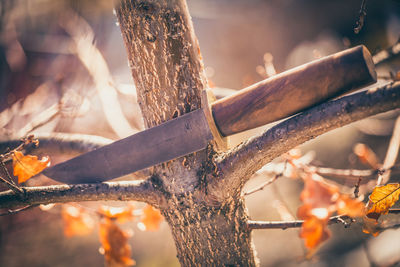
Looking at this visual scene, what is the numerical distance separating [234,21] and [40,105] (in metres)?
2.97

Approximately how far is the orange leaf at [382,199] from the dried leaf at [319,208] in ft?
0.20

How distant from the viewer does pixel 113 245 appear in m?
1.42

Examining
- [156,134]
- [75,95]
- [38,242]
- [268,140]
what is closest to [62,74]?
[75,95]

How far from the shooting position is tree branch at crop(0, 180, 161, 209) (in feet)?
2.50

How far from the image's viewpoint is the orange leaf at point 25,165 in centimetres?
84

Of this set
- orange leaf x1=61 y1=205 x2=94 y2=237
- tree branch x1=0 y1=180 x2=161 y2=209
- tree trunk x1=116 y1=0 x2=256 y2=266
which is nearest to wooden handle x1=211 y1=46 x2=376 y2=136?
tree trunk x1=116 y1=0 x2=256 y2=266

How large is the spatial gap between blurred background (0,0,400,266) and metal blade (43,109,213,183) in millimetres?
778

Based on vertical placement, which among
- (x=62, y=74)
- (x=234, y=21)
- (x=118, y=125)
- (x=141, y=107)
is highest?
(x=234, y=21)

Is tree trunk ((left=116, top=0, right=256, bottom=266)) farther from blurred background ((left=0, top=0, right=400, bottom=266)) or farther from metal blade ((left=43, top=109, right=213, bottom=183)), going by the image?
blurred background ((left=0, top=0, right=400, bottom=266))

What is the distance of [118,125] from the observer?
1638 millimetres

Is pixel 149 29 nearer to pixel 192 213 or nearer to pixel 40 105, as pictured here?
pixel 192 213

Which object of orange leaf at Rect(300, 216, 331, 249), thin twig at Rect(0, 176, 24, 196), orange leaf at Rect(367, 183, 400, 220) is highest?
thin twig at Rect(0, 176, 24, 196)

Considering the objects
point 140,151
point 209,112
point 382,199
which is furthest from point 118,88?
point 382,199

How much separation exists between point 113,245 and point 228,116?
1.21 m
